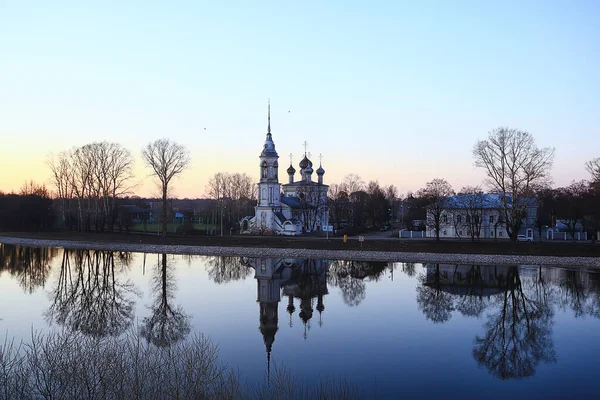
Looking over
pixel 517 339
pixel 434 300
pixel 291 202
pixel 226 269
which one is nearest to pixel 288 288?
pixel 434 300

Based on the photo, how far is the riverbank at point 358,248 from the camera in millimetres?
38247

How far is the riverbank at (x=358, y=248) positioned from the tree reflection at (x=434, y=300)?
9.68 metres

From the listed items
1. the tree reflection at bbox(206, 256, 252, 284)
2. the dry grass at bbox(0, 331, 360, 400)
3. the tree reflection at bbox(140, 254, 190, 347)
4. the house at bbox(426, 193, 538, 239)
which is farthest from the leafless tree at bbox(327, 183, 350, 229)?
the dry grass at bbox(0, 331, 360, 400)

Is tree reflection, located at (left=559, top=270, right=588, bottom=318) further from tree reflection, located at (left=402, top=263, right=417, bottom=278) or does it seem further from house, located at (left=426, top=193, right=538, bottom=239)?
house, located at (left=426, top=193, right=538, bottom=239)

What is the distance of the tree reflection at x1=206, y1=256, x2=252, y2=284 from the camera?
1246 inches

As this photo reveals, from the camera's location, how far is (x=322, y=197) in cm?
7412

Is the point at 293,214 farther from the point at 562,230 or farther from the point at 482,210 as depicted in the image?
the point at 562,230

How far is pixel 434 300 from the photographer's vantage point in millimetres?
24219

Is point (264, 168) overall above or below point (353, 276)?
above

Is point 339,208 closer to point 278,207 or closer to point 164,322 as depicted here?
point 278,207

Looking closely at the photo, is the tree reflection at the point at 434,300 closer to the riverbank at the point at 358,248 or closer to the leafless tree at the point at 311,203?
the riverbank at the point at 358,248

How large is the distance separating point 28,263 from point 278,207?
103 ft

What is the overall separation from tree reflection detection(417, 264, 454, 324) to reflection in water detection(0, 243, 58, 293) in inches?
746

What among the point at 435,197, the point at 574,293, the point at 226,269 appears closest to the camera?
the point at 574,293
